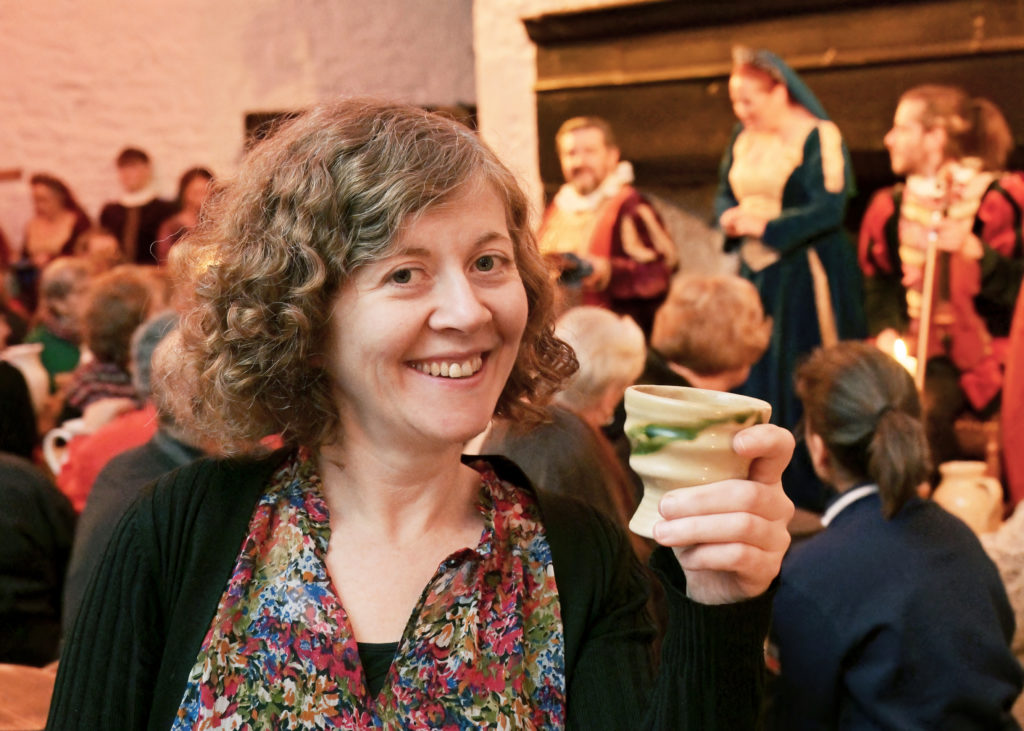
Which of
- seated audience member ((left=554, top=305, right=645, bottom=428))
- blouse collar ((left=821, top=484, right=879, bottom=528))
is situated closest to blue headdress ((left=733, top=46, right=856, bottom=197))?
seated audience member ((left=554, top=305, right=645, bottom=428))

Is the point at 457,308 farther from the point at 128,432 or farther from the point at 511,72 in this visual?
the point at 511,72

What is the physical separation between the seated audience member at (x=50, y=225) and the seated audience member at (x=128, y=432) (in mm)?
5010

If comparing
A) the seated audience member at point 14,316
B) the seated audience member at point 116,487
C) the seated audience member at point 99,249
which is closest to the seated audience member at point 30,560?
the seated audience member at point 116,487

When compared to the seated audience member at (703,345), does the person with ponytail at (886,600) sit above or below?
below

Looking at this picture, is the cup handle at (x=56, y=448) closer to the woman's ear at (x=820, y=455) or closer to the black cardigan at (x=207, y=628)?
the woman's ear at (x=820, y=455)

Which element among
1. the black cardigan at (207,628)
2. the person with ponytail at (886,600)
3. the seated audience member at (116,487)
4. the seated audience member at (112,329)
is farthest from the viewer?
the seated audience member at (112,329)

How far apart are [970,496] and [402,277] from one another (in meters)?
2.49

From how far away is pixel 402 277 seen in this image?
1.24m

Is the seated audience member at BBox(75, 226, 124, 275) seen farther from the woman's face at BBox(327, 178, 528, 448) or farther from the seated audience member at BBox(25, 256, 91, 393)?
the woman's face at BBox(327, 178, 528, 448)

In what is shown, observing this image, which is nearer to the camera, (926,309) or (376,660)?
(376,660)

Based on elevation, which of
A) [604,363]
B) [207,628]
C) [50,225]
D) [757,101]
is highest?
[757,101]

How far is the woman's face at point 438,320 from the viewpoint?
122 cm

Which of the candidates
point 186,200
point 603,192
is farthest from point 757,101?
point 186,200

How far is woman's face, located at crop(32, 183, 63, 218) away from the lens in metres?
7.90
